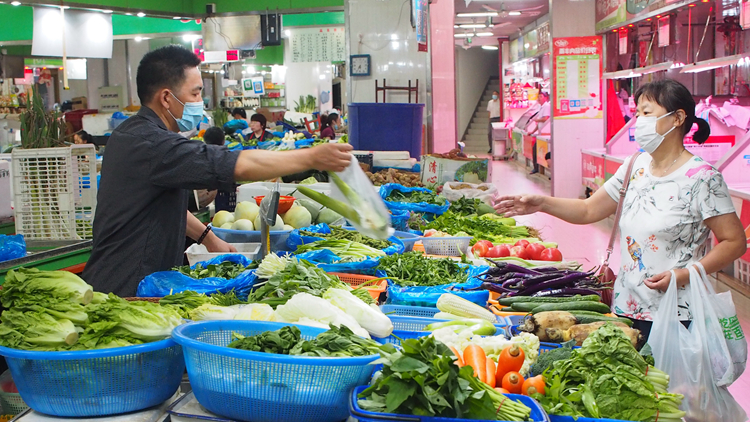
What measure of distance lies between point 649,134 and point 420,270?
1.33 meters

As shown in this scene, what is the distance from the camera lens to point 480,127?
31.2 metres

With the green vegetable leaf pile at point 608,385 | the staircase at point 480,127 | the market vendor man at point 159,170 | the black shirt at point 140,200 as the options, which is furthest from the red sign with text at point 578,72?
the staircase at point 480,127

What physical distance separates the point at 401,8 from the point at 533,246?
6369 millimetres

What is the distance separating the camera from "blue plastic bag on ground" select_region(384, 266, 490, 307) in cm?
319

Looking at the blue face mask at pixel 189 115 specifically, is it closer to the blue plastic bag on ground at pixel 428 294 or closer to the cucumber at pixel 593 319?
the blue plastic bag on ground at pixel 428 294

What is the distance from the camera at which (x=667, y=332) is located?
2.87 m

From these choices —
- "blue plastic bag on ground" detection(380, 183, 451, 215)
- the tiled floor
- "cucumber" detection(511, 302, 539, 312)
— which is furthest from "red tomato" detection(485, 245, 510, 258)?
"blue plastic bag on ground" detection(380, 183, 451, 215)

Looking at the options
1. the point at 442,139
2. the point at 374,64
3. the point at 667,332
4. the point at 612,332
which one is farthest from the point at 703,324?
the point at 442,139

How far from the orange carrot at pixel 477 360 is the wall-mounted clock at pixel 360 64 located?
322 inches

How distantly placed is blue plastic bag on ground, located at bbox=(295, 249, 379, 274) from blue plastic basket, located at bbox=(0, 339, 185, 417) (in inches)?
57.9

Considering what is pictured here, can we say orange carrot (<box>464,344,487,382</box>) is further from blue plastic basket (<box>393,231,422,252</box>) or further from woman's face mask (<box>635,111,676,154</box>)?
blue plastic basket (<box>393,231,422,252</box>)

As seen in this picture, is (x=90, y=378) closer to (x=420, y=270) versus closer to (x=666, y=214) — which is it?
(x=420, y=270)

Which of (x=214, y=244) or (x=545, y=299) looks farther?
(x=214, y=244)

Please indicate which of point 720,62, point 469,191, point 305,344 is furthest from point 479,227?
point 720,62
